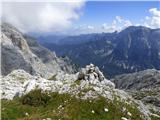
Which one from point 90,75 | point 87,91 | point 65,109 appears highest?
point 90,75

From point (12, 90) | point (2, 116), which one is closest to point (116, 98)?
point (2, 116)

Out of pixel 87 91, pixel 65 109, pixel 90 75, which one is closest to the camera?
pixel 65 109

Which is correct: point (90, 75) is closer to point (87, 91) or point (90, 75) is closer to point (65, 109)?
point (87, 91)

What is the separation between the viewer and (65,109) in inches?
3204

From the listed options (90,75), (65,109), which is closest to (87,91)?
(65,109)

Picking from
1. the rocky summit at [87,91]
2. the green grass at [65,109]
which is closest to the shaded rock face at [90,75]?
the rocky summit at [87,91]

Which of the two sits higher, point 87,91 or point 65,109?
point 87,91

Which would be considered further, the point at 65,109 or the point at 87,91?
the point at 87,91

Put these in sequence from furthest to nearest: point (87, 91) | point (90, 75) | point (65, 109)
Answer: point (90, 75) → point (87, 91) → point (65, 109)

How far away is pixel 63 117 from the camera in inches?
3063

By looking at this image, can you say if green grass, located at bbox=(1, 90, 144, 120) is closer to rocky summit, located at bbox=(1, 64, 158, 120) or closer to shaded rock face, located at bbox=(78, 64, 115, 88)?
rocky summit, located at bbox=(1, 64, 158, 120)

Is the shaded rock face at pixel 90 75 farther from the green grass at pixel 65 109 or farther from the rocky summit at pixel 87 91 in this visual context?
the green grass at pixel 65 109

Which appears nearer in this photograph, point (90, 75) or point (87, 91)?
point (87, 91)

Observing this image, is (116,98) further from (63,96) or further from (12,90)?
(12,90)
